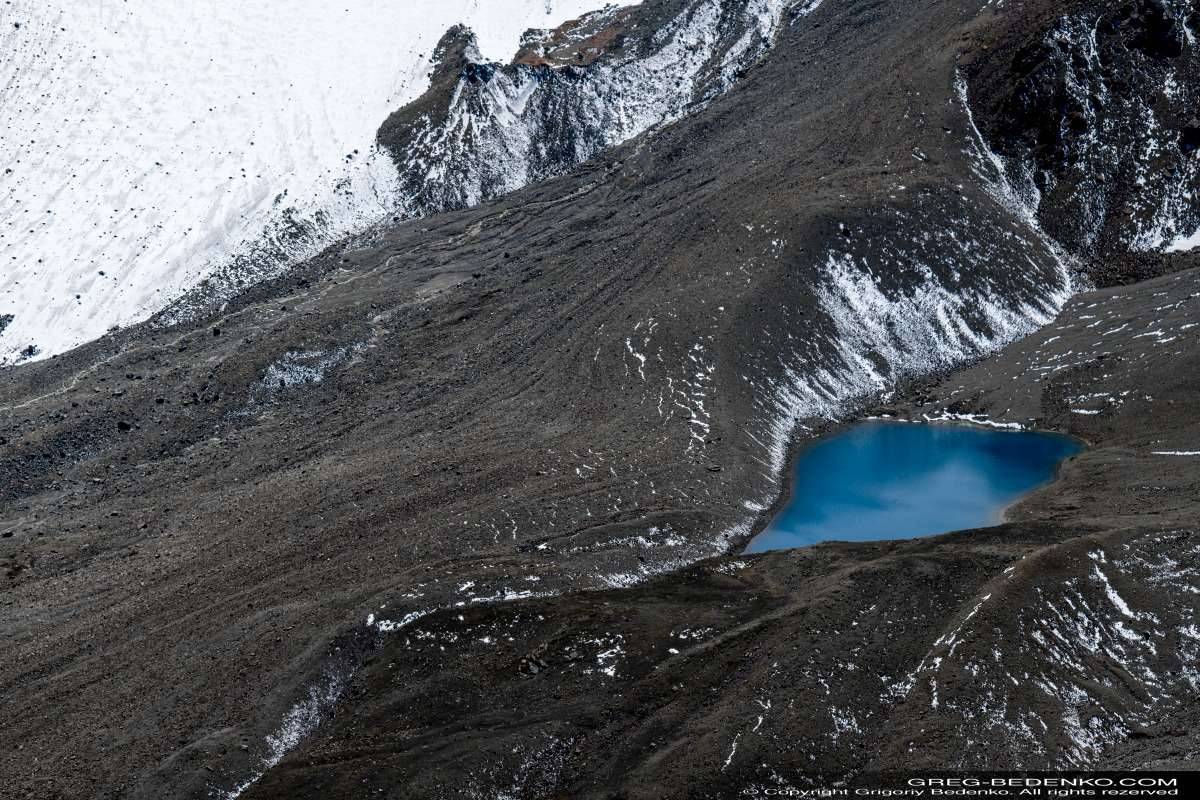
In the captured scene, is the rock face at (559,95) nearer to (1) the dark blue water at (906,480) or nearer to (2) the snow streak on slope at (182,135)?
(2) the snow streak on slope at (182,135)

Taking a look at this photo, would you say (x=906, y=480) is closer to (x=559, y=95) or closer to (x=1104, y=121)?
(x=1104, y=121)

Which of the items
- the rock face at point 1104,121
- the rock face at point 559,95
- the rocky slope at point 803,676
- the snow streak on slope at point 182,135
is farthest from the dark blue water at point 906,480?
the snow streak on slope at point 182,135

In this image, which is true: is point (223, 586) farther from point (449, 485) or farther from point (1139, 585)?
point (1139, 585)

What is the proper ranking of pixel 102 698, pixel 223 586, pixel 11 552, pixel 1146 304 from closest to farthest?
pixel 102 698, pixel 223 586, pixel 11 552, pixel 1146 304

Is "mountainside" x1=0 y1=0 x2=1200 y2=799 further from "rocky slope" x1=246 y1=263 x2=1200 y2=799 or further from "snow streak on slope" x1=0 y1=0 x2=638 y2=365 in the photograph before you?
"snow streak on slope" x1=0 y1=0 x2=638 y2=365

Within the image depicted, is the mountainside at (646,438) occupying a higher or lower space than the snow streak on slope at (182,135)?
lower

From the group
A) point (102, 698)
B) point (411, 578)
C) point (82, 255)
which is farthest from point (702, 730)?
point (82, 255)

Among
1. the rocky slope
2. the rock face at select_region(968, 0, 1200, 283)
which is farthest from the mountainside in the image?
the rock face at select_region(968, 0, 1200, 283)
